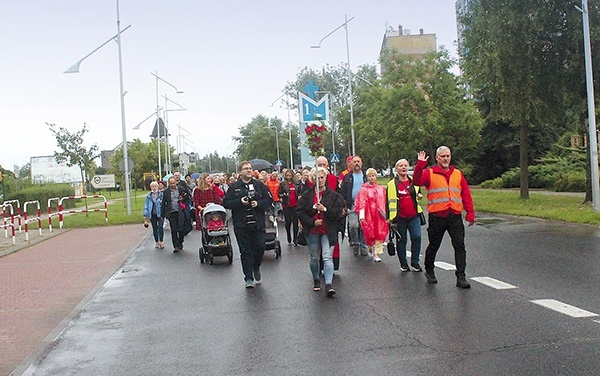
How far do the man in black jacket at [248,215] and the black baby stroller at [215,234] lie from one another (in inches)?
125

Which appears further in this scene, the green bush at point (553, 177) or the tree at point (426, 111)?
the tree at point (426, 111)

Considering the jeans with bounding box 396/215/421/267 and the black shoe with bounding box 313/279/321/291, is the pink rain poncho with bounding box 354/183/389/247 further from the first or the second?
the black shoe with bounding box 313/279/321/291

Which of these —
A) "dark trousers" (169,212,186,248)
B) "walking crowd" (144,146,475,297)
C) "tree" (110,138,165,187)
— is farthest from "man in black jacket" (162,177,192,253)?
"tree" (110,138,165,187)

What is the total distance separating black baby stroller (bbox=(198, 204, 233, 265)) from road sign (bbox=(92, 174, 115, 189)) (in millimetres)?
31801

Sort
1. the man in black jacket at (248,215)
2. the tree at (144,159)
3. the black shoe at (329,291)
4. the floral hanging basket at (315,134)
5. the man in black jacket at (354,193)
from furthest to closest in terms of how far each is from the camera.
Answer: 1. the tree at (144,159)
2. the floral hanging basket at (315,134)
3. the man in black jacket at (354,193)
4. the man in black jacket at (248,215)
5. the black shoe at (329,291)

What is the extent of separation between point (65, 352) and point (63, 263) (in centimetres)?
847

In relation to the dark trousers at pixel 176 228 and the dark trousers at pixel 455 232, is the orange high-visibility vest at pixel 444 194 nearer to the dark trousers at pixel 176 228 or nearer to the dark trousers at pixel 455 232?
the dark trousers at pixel 455 232

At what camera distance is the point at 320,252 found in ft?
32.4

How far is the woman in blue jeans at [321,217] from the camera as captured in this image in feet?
31.4

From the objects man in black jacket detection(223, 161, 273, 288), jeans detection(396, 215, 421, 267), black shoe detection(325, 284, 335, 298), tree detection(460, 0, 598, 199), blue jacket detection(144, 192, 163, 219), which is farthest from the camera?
tree detection(460, 0, 598, 199)

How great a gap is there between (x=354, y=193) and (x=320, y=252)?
155 inches

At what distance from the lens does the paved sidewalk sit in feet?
26.0

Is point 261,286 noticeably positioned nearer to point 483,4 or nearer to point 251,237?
point 251,237

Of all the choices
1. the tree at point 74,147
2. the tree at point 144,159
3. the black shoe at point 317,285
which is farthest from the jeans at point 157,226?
the tree at point 144,159
